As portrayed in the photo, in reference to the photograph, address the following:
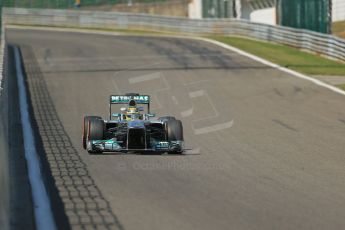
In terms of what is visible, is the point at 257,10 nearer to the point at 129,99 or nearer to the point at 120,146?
the point at 129,99

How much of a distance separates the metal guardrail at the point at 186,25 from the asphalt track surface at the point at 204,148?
415 centimetres

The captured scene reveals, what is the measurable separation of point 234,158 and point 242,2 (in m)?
40.9

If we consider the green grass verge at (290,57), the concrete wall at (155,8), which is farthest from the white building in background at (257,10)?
the green grass verge at (290,57)

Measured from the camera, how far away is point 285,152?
14.4 m

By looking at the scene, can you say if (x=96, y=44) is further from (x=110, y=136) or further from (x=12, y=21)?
(x=110, y=136)

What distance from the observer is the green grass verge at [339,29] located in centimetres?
4725

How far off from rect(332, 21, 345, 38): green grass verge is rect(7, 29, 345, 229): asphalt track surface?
1665cm

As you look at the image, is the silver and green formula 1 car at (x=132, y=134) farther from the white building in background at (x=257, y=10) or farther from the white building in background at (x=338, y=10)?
the white building in background at (x=338, y=10)

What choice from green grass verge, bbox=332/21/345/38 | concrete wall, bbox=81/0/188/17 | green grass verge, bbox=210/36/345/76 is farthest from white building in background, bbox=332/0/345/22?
green grass verge, bbox=210/36/345/76

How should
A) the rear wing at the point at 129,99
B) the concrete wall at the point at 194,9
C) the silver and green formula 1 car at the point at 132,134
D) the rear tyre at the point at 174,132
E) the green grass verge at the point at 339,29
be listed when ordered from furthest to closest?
the concrete wall at the point at 194,9 → the green grass verge at the point at 339,29 → the rear wing at the point at 129,99 → the rear tyre at the point at 174,132 → the silver and green formula 1 car at the point at 132,134

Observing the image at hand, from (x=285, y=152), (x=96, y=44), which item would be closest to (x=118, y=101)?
(x=285, y=152)

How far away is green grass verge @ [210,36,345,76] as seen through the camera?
2914cm

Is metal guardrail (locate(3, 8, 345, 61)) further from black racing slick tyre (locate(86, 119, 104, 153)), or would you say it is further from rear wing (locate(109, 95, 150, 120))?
black racing slick tyre (locate(86, 119, 104, 153))

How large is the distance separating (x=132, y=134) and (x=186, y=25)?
32825mm
